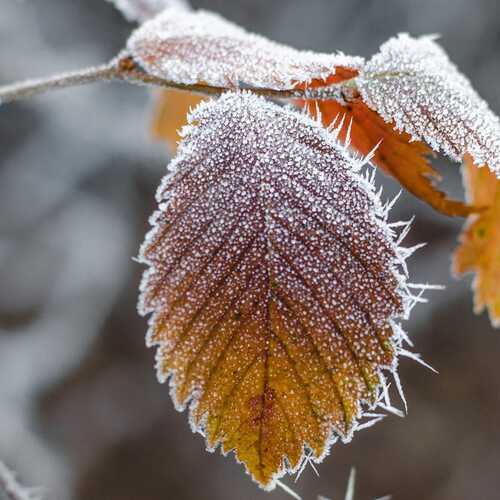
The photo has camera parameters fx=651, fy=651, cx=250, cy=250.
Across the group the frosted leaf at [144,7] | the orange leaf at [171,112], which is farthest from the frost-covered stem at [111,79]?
the orange leaf at [171,112]

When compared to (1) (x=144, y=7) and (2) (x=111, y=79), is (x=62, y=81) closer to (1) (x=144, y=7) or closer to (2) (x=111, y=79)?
(2) (x=111, y=79)

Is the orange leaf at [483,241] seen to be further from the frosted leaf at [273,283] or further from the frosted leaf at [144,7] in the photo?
the frosted leaf at [144,7]

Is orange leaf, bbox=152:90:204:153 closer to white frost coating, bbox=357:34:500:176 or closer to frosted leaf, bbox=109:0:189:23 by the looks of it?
frosted leaf, bbox=109:0:189:23

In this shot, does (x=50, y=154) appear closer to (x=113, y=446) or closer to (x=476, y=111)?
(x=113, y=446)

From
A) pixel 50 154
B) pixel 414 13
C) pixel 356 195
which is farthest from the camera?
pixel 414 13

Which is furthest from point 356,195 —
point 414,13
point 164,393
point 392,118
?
point 414,13
